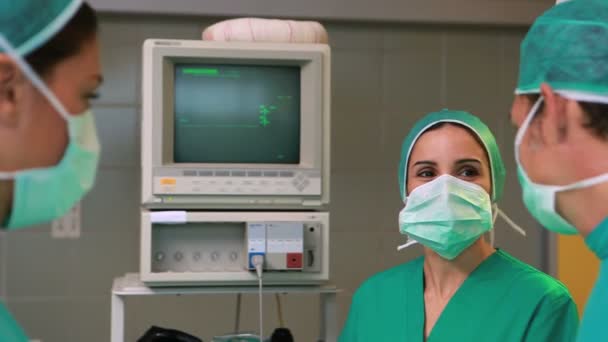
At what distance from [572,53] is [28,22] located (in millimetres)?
777

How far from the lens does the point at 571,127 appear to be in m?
1.08

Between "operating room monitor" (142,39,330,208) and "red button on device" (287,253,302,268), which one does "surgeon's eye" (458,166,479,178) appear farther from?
"red button on device" (287,253,302,268)

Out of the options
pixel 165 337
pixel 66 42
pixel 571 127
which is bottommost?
pixel 165 337

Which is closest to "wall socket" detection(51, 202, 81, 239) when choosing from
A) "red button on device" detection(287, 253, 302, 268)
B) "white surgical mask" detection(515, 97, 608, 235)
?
"red button on device" detection(287, 253, 302, 268)

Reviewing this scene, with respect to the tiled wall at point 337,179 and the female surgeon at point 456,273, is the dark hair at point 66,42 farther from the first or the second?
the tiled wall at point 337,179

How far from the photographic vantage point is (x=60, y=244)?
2678 mm

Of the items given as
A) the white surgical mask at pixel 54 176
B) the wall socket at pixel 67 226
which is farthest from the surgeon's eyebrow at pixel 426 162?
the wall socket at pixel 67 226

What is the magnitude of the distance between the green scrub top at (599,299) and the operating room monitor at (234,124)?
0.88 meters

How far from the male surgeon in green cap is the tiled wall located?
1666 mm

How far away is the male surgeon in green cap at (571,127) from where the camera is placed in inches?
41.9

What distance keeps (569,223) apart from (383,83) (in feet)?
5.79

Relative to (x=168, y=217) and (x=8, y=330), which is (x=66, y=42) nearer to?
(x=8, y=330)

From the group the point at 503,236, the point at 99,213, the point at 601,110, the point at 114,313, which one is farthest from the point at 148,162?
the point at 503,236

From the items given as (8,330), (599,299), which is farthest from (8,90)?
(599,299)
